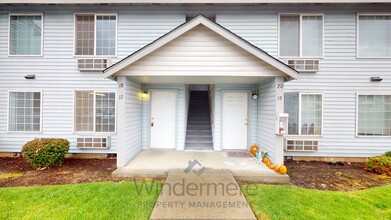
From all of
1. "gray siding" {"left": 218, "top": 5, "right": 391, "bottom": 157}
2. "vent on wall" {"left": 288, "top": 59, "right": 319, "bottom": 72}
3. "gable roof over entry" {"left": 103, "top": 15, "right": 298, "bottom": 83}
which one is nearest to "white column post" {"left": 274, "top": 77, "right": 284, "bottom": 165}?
"gable roof over entry" {"left": 103, "top": 15, "right": 298, "bottom": 83}

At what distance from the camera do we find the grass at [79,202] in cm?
308

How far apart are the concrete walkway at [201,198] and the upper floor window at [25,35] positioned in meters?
6.96

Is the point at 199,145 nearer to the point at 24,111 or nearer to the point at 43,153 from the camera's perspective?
the point at 43,153

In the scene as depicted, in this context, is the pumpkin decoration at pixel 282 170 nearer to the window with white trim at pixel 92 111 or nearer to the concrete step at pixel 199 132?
the concrete step at pixel 199 132

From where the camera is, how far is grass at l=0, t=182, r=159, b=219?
10.1ft

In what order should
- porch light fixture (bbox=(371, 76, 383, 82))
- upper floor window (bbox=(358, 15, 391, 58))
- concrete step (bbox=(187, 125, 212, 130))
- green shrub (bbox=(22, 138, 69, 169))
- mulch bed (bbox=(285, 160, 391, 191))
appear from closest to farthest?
mulch bed (bbox=(285, 160, 391, 191)) < green shrub (bbox=(22, 138, 69, 169)) < porch light fixture (bbox=(371, 76, 383, 82)) < upper floor window (bbox=(358, 15, 391, 58)) < concrete step (bbox=(187, 125, 212, 130))

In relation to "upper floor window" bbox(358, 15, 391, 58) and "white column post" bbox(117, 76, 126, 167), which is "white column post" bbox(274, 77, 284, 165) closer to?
"upper floor window" bbox(358, 15, 391, 58)

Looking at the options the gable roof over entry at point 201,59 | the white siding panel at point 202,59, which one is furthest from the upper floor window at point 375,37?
the white siding panel at point 202,59

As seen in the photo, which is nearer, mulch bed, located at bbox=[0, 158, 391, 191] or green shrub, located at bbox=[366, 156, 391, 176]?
mulch bed, located at bbox=[0, 158, 391, 191]

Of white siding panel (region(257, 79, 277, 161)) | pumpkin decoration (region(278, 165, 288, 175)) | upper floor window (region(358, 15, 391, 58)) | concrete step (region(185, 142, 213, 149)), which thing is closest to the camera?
pumpkin decoration (region(278, 165, 288, 175))

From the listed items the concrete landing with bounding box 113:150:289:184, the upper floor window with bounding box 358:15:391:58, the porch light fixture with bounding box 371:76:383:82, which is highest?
the upper floor window with bounding box 358:15:391:58

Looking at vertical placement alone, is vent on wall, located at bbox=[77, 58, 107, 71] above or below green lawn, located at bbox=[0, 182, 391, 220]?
above

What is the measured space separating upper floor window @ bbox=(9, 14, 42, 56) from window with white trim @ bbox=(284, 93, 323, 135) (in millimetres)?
9622

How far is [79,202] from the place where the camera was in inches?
136
